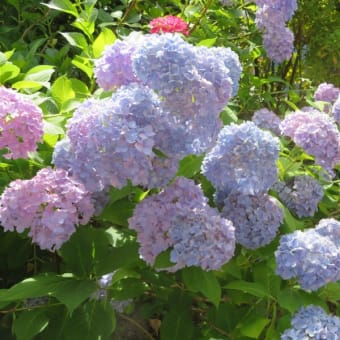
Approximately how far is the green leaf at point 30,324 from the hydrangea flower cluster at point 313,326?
26.3 inches

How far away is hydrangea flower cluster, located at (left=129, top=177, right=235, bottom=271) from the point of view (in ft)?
5.19

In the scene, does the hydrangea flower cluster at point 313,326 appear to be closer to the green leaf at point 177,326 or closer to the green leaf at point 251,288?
the green leaf at point 251,288

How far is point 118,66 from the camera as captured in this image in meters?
1.69

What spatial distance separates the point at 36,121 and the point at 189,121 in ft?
1.30

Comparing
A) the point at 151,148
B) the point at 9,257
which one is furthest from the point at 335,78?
the point at 151,148

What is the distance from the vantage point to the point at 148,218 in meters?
1.61

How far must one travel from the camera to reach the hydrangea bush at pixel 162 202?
5.00 ft

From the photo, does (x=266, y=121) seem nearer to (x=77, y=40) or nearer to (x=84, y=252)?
(x=77, y=40)

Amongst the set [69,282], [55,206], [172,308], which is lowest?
[172,308]

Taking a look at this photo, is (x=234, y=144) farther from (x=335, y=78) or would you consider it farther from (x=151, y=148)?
(x=335, y=78)

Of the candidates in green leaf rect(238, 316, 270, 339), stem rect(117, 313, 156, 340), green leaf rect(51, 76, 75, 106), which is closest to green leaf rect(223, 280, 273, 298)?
green leaf rect(238, 316, 270, 339)

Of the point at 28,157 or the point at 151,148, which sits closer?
the point at 151,148

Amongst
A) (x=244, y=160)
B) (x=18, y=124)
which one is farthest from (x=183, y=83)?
(x=18, y=124)

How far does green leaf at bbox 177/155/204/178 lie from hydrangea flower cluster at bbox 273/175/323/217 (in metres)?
0.34
